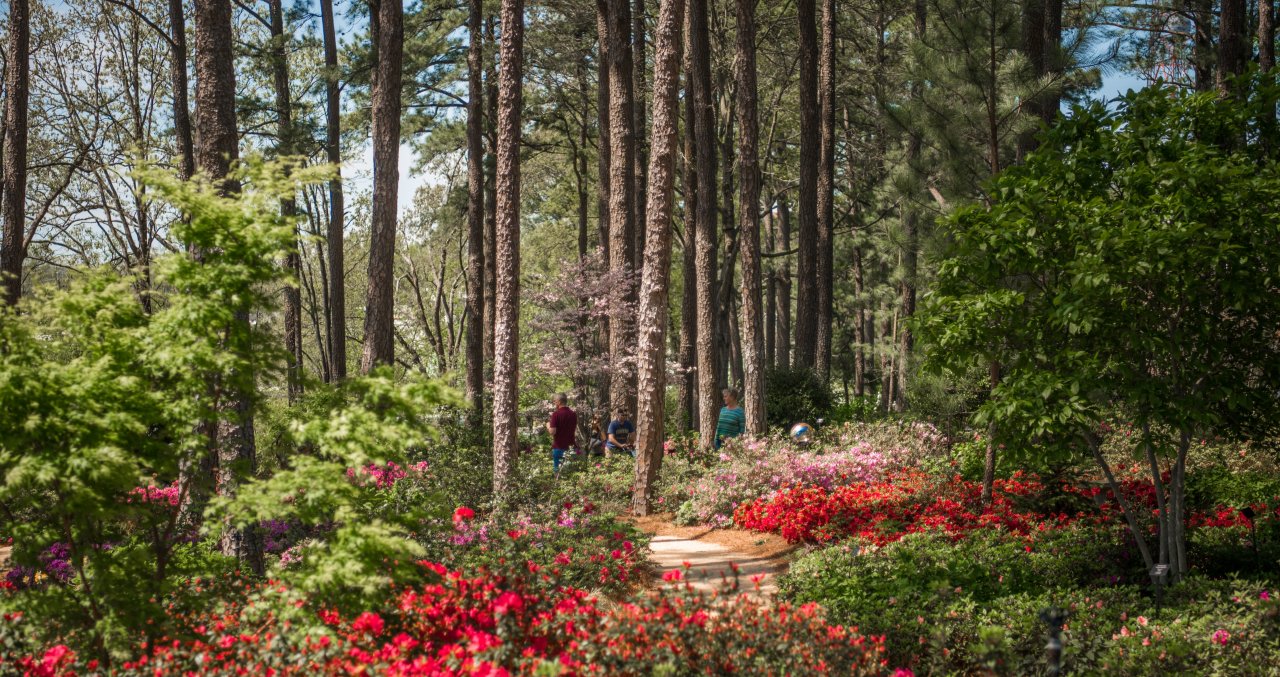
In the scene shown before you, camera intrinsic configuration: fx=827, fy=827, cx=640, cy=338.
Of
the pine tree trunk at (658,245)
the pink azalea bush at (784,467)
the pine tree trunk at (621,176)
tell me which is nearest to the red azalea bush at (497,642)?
the pink azalea bush at (784,467)

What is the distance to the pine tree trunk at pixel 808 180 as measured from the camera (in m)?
16.2

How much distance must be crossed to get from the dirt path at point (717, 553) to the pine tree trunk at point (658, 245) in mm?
1336

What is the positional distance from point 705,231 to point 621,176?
172 centimetres

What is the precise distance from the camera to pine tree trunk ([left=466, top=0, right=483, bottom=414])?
56.6 ft

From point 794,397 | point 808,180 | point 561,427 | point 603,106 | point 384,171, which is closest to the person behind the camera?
point 384,171

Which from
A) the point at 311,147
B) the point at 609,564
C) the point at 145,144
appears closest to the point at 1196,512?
the point at 609,564

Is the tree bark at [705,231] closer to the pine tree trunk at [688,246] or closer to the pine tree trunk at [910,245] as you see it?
the pine tree trunk at [688,246]

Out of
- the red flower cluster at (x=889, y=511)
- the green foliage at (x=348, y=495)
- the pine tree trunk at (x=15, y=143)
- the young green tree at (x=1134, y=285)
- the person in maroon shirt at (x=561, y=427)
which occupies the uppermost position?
the pine tree trunk at (x=15, y=143)

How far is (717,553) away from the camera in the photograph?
9.12 metres

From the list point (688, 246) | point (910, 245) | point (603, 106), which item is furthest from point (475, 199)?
point (910, 245)

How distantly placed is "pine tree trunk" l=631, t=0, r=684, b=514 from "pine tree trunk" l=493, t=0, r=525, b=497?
1.73 metres

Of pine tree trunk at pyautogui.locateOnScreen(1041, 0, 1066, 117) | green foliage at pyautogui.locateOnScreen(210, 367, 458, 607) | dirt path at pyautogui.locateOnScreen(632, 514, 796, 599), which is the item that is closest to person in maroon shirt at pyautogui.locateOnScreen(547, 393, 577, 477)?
dirt path at pyautogui.locateOnScreen(632, 514, 796, 599)

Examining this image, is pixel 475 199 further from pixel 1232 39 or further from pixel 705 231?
pixel 1232 39

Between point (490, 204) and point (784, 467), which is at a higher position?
point (490, 204)
